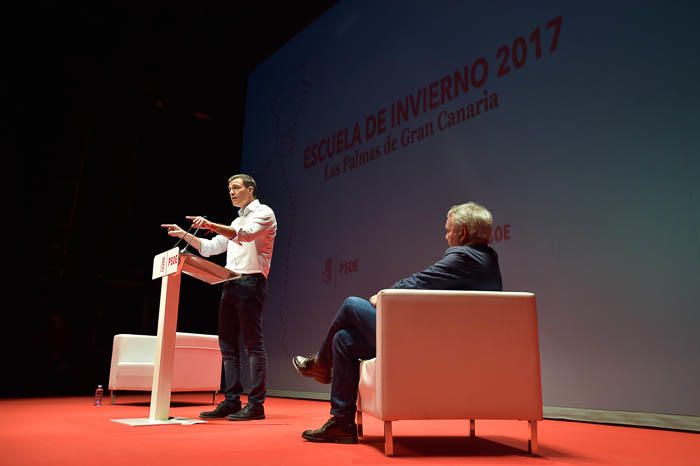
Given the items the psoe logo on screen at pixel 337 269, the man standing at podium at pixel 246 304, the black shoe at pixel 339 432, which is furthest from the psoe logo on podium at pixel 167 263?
the psoe logo on screen at pixel 337 269

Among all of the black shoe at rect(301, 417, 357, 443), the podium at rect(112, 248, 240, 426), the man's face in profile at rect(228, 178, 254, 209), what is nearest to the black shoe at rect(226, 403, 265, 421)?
the podium at rect(112, 248, 240, 426)

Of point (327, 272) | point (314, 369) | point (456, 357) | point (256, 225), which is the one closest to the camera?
point (456, 357)

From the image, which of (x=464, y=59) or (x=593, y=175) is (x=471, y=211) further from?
(x=464, y=59)

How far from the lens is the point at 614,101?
3.44 meters

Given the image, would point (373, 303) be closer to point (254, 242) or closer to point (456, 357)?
point (456, 357)

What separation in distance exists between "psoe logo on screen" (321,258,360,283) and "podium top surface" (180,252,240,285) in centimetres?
225

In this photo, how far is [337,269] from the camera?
528cm

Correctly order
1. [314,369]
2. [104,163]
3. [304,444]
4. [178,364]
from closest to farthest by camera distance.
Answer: [304,444]
[314,369]
[178,364]
[104,163]

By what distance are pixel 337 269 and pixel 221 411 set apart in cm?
236

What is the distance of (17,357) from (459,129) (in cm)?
458

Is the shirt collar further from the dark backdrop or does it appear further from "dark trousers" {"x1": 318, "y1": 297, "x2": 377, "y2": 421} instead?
the dark backdrop

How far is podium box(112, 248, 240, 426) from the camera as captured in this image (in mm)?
2766

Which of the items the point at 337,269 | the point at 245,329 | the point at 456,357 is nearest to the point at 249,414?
the point at 245,329

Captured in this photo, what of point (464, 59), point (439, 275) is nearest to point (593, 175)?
point (464, 59)
